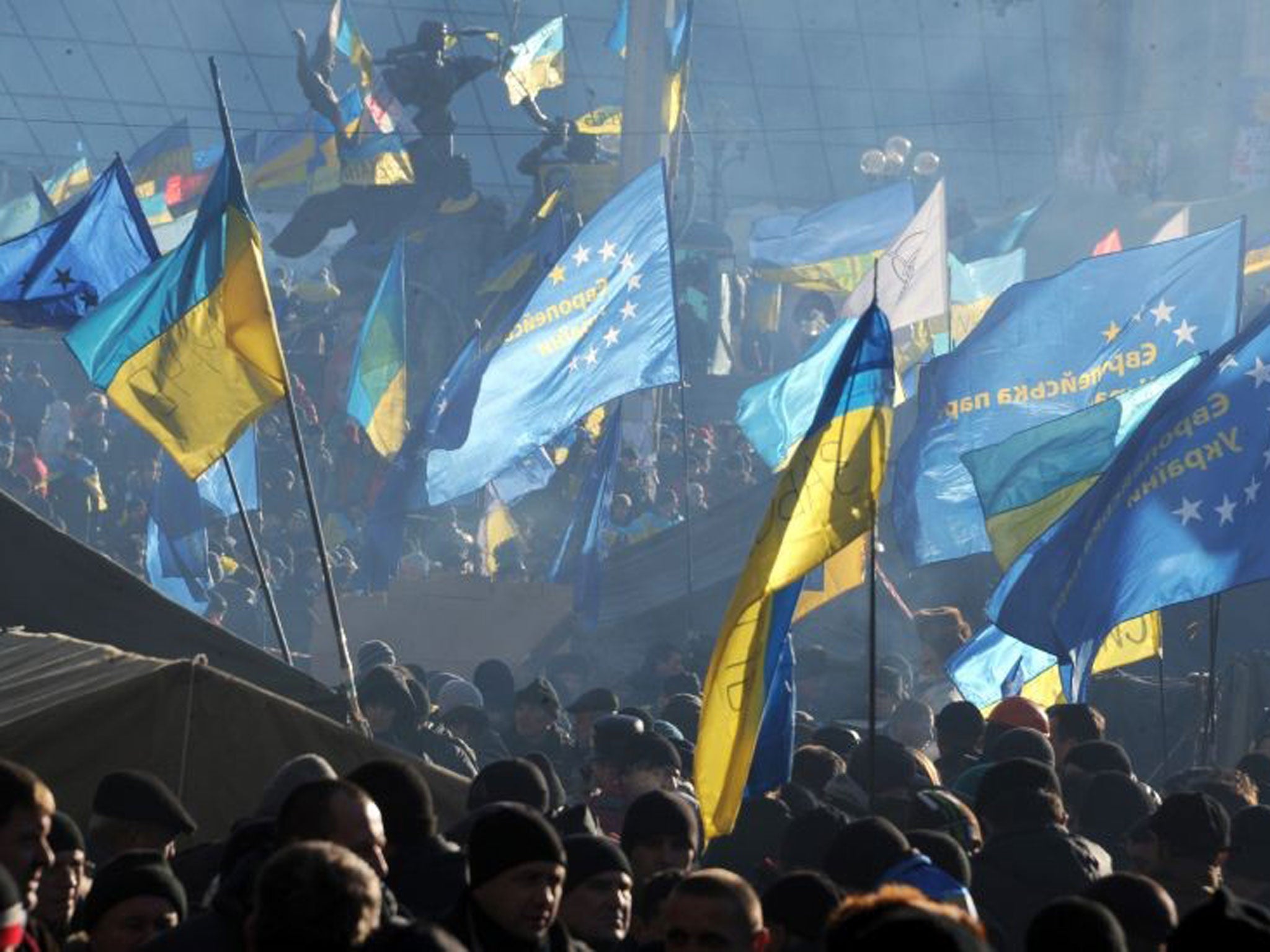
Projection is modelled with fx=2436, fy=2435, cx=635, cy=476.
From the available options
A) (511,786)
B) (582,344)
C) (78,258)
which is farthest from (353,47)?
(511,786)

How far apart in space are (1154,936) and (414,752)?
4.64 m

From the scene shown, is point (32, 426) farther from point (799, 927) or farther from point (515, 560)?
point (799, 927)

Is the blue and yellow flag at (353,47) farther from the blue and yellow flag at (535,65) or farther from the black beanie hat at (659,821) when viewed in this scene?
the black beanie hat at (659,821)

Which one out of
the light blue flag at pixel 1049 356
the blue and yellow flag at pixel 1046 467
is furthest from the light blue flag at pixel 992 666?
the light blue flag at pixel 1049 356

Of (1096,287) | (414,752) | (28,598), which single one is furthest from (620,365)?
(28,598)

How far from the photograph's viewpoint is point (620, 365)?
37.4ft

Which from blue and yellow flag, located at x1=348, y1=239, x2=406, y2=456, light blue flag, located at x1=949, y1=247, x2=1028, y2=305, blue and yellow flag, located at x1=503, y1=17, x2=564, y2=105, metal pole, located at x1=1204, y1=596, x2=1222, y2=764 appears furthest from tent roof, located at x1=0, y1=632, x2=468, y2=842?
blue and yellow flag, located at x1=503, y1=17, x2=564, y2=105

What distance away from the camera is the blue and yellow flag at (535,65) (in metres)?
22.1

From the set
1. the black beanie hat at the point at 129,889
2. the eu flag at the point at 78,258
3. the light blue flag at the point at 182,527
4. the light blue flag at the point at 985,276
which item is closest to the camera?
the black beanie hat at the point at 129,889

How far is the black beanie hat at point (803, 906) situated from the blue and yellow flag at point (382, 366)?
956cm

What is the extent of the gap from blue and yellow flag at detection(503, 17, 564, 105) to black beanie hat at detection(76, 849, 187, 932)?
698 inches

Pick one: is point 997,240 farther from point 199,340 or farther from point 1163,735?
point 199,340

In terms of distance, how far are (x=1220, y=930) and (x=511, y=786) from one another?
3.50 meters

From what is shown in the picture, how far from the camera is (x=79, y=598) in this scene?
8.55 meters
